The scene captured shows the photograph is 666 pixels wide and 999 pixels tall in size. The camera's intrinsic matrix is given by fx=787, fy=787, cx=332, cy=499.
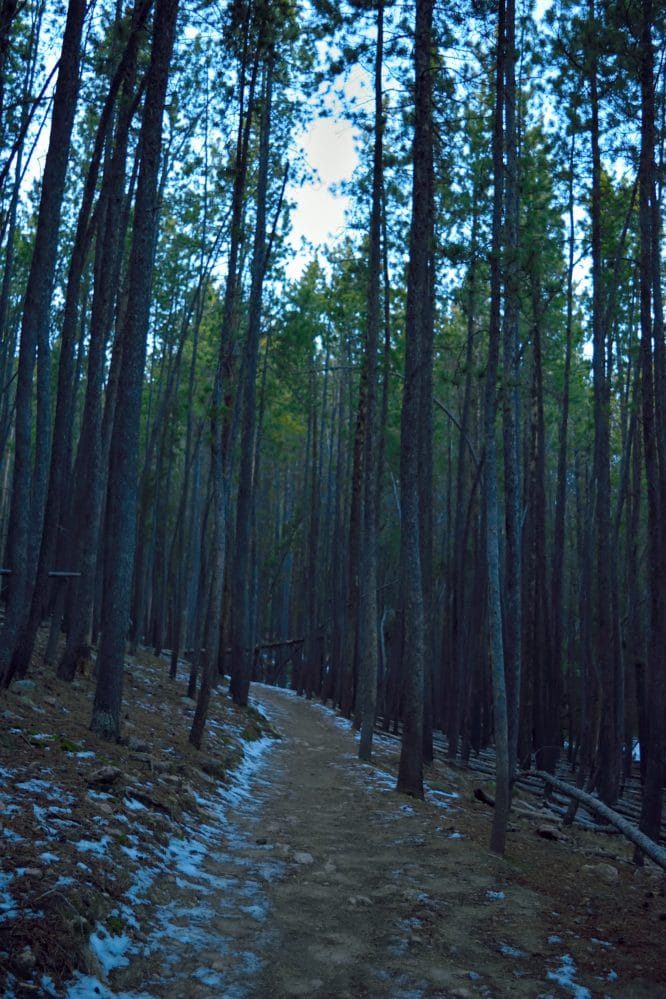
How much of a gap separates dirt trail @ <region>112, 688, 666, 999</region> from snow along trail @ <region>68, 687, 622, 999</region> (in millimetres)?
12

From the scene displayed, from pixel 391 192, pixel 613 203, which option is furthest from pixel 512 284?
pixel 613 203

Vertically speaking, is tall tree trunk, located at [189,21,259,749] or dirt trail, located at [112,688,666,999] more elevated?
tall tree trunk, located at [189,21,259,749]

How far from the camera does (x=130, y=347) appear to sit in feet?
27.7

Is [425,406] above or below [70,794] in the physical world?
above

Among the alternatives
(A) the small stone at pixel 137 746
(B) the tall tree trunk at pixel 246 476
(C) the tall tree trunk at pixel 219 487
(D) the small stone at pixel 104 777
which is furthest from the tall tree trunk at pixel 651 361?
(B) the tall tree trunk at pixel 246 476

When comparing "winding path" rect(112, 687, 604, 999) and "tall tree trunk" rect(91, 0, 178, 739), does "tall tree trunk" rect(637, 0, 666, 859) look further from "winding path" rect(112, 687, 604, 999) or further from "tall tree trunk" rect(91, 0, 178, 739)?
"tall tree trunk" rect(91, 0, 178, 739)

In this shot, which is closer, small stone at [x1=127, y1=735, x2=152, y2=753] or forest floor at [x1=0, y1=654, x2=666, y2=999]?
forest floor at [x1=0, y1=654, x2=666, y2=999]

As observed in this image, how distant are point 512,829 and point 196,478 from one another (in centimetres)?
1415

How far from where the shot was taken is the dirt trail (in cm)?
412

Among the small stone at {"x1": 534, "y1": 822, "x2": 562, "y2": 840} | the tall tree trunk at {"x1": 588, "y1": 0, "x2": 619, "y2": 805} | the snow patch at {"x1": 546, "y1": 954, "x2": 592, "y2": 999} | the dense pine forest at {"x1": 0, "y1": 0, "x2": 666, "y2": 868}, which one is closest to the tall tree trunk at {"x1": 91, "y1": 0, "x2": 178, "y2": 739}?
the dense pine forest at {"x1": 0, "y1": 0, "x2": 666, "y2": 868}

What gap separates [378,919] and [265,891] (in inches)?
33.9

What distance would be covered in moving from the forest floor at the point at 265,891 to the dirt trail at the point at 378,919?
2 centimetres

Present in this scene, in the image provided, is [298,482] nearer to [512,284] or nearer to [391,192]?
[391,192]

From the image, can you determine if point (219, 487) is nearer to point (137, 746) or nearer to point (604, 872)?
point (137, 746)
